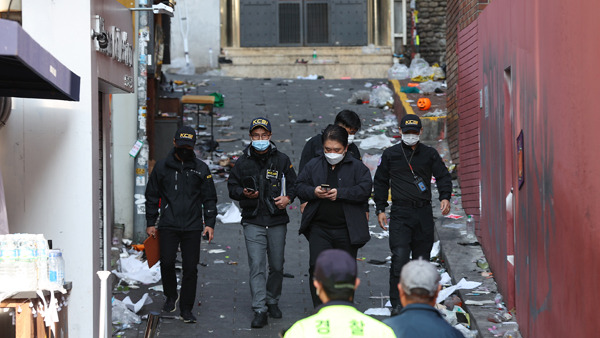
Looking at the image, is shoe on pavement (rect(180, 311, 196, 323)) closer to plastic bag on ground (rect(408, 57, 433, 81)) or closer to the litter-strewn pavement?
the litter-strewn pavement

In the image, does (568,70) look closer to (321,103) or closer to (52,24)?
(52,24)

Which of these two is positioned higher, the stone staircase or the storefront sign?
the stone staircase

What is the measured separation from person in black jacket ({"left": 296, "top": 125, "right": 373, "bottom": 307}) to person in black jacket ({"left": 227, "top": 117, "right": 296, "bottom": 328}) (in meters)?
0.43

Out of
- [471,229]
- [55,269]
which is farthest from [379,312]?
[55,269]

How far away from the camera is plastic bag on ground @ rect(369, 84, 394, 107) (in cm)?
2183

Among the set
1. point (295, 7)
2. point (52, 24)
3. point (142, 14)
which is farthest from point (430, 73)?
point (52, 24)

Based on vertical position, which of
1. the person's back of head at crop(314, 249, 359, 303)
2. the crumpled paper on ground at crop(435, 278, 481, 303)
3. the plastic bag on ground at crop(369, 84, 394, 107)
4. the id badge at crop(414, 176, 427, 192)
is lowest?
the crumpled paper on ground at crop(435, 278, 481, 303)

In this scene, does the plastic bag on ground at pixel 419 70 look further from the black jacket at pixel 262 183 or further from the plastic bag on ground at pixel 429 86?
the black jacket at pixel 262 183

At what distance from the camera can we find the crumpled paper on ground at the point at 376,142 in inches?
722

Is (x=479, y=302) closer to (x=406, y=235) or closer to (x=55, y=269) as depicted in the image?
(x=406, y=235)

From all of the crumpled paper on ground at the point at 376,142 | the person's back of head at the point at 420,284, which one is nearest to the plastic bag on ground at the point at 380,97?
the crumpled paper on ground at the point at 376,142

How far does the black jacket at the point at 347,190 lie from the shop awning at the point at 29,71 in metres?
2.79

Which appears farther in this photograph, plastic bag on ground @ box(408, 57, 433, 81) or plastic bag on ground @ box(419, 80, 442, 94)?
plastic bag on ground @ box(408, 57, 433, 81)

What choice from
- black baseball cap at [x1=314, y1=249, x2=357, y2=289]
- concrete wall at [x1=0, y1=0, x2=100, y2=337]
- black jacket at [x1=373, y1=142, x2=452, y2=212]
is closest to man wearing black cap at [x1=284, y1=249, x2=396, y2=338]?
black baseball cap at [x1=314, y1=249, x2=357, y2=289]
